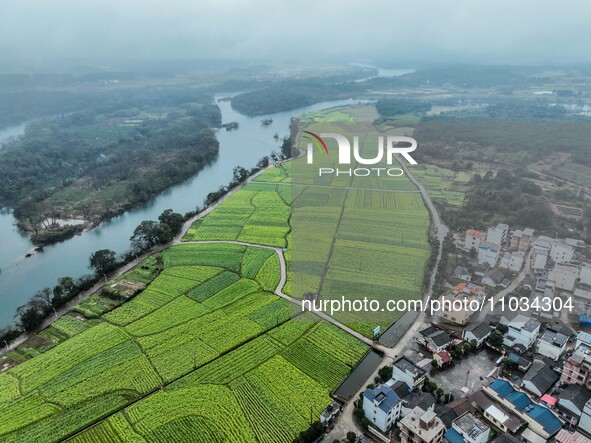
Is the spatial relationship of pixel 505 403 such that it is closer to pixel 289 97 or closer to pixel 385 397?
pixel 385 397

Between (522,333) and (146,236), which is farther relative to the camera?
(146,236)

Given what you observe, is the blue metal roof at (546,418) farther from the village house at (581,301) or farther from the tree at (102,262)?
the tree at (102,262)

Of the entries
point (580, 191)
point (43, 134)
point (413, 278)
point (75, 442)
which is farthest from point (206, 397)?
point (43, 134)

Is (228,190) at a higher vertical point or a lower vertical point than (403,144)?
lower

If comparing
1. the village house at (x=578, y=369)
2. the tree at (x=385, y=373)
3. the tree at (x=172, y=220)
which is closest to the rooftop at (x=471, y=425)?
the tree at (x=385, y=373)

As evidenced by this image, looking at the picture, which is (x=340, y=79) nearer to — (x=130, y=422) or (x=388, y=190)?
(x=388, y=190)

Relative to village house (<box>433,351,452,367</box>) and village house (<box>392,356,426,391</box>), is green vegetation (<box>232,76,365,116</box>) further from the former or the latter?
village house (<box>392,356,426,391</box>)

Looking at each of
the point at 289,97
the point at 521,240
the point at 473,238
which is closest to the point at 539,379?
the point at 473,238

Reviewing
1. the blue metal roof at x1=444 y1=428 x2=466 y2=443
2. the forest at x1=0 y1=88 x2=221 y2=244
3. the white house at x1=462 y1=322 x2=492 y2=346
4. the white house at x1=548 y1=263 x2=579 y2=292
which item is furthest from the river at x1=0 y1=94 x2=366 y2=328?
the white house at x1=548 y1=263 x2=579 y2=292
